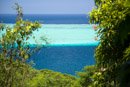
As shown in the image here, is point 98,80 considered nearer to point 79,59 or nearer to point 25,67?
point 25,67

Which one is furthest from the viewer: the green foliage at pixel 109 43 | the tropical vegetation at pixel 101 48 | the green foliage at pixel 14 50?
the green foliage at pixel 14 50

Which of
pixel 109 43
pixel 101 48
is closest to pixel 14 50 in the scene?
pixel 101 48

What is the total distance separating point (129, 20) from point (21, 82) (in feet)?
22.2

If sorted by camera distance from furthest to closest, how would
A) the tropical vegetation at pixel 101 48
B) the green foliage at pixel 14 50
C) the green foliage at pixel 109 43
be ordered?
the green foliage at pixel 14 50 → the green foliage at pixel 109 43 → the tropical vegetation at pixel 101 48

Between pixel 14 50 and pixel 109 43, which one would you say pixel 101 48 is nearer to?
pixel 109 43

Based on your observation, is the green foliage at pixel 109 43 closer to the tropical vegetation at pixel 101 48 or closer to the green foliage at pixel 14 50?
the tropical vegetation at pixel 101 48

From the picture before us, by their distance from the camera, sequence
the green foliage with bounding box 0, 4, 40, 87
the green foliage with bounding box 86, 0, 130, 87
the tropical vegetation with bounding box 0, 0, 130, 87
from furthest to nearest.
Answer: the green foliage with bounding box 0, 4, 40, 87 < the green foliage with bounding box 86, 0, 130, 87 < the tropical vegetation with bounding box 0, 0, 130, 87

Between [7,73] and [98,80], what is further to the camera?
[7,73]

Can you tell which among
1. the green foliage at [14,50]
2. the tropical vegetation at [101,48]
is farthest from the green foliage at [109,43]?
the green foliage at [14,50]

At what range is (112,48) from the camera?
7.44 metres

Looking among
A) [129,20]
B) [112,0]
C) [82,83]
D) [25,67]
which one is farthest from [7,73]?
[82,83]

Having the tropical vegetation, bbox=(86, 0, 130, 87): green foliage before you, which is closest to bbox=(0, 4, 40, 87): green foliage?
the tropical vegetation

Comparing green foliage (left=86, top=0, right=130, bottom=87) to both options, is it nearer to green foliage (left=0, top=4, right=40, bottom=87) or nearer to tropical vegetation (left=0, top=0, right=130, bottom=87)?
tropical vegetation (left=0, top=0, right=130, bottom=87)

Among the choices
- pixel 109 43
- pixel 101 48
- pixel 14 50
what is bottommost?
pixel 14 50
